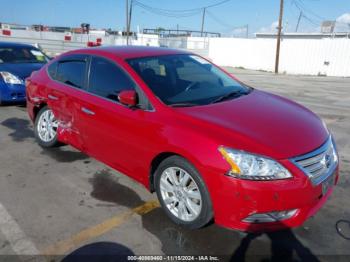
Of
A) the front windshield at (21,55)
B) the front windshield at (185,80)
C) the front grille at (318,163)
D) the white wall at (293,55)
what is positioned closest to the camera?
the front grille at (318,163)

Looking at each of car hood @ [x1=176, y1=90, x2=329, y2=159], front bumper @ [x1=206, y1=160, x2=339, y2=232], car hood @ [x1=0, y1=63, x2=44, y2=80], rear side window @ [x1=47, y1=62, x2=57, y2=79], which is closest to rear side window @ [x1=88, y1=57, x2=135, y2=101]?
car hood @ [x1=176, y1=90, x2=329, y2=159]

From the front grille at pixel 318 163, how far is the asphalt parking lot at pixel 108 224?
0.59m

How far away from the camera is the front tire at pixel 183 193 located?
2.90 meters

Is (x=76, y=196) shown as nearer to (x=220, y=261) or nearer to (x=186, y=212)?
(x=186, y=212)

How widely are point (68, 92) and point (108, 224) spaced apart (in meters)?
1.98

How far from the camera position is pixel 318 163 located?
9.47 ft

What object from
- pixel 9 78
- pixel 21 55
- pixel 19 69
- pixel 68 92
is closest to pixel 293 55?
pixel 21 55

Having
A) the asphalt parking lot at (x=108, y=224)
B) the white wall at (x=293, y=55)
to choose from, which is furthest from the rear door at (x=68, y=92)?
the white wall at (x=293, y=55)

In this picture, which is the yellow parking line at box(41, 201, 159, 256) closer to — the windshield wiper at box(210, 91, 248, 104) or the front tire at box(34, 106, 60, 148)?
the windshield wiper at box(210, 91, 248, 104)

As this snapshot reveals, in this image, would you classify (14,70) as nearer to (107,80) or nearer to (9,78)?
(9,78)

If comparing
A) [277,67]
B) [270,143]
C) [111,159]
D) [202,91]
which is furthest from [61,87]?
[277,67]

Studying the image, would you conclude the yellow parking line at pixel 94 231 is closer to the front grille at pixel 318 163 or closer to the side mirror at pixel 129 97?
the side mirror at pixel 129 97

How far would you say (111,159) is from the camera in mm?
3850

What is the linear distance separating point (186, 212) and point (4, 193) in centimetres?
211
